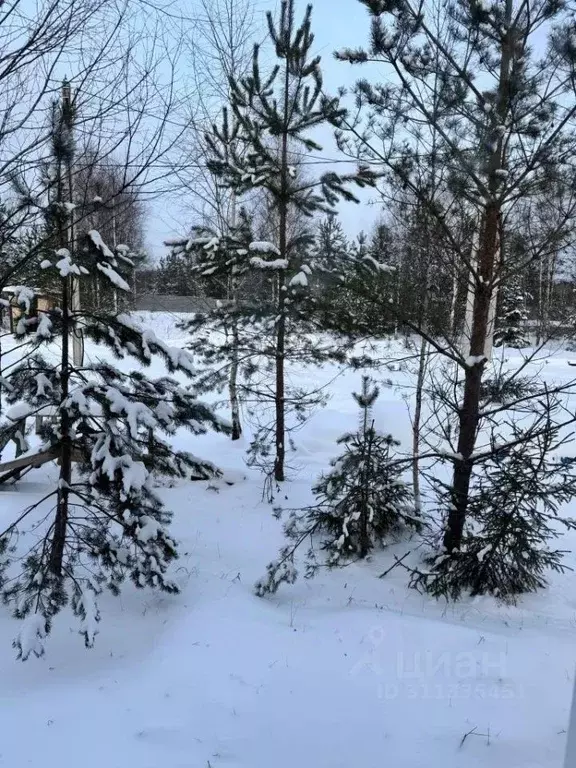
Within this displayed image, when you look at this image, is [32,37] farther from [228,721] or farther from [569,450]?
[569,450]

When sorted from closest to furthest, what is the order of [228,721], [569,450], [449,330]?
1. [228,721]
2. [449,330]
3. [569,450]

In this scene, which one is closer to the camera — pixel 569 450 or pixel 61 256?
pixel 61 256

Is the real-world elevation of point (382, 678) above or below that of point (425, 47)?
below

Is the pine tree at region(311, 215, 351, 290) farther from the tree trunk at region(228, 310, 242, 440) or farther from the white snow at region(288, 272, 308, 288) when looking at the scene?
the tree trunk at region(228, 310, 242, 440)

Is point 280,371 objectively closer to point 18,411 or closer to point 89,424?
point 89,424

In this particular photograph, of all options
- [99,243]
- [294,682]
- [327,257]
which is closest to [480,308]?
[327,257]

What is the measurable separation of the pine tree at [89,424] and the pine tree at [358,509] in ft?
7.87

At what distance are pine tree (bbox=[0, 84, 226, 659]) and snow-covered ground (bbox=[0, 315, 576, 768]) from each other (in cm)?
40

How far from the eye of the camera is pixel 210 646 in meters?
3.86

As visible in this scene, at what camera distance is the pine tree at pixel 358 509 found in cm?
598

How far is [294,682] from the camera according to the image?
11.5 feet

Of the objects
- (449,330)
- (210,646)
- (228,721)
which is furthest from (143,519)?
(449,330)

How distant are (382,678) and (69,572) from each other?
2534 mm

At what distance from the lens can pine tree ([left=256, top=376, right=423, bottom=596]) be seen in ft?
19.6
